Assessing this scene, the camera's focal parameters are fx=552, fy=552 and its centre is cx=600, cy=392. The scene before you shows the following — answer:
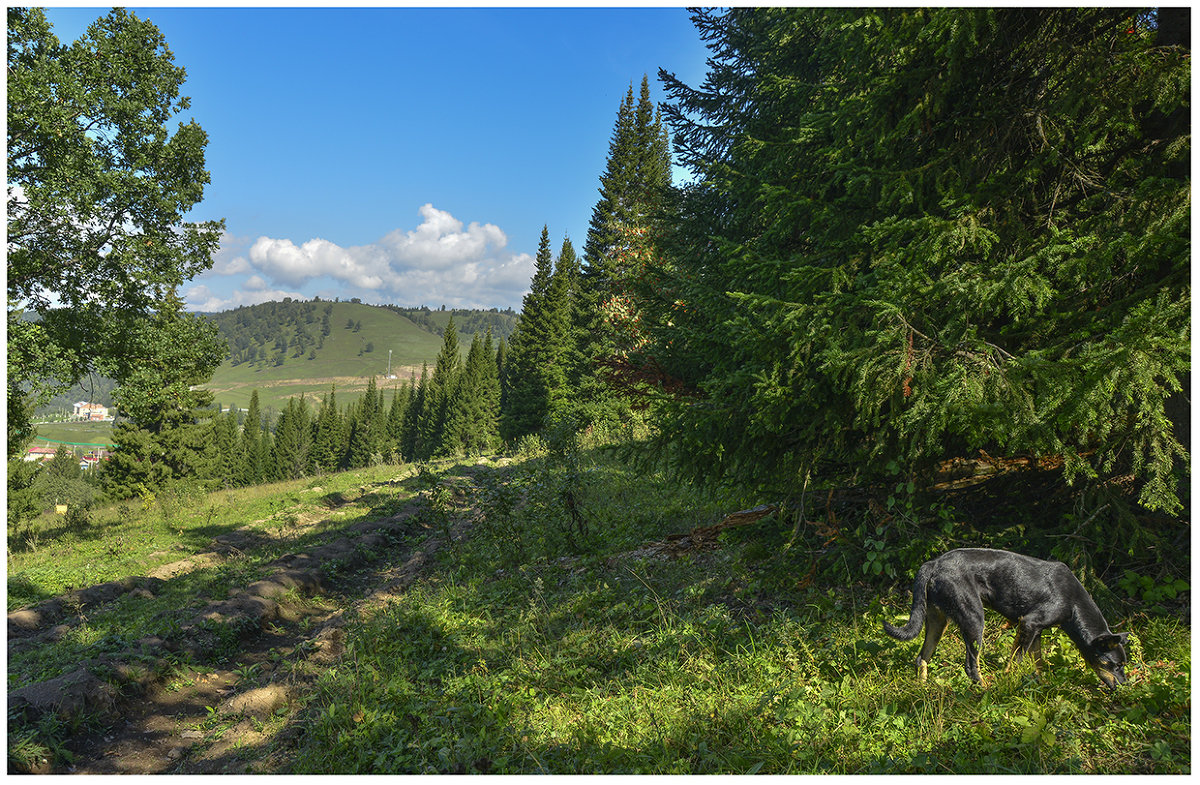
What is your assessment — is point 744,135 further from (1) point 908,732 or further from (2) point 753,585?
(1) point 908,732

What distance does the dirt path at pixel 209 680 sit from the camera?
4.62 meters

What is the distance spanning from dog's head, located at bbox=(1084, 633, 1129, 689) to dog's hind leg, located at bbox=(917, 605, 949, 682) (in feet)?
2.68

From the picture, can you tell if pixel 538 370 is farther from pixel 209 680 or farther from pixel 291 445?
pixel 291 445

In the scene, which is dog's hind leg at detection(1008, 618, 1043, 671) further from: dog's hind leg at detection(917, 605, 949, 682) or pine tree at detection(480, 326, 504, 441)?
pine tree at detection(480, 326, 504, 441)

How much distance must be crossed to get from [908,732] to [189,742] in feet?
18.9

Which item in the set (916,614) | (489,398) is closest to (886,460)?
(916,614)

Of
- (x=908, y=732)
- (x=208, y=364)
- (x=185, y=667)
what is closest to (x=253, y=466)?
(x=208, y=364)

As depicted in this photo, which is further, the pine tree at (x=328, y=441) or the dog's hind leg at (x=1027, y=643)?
the pine tree at (x=328, y=441)

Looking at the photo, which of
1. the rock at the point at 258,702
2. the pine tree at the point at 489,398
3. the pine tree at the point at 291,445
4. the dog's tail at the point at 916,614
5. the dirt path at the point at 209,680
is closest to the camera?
the dog's tail at the point at 916,614

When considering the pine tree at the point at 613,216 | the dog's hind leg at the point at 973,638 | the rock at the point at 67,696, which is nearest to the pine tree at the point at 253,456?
the pine tree at the point at 613,216

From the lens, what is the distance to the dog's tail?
3824mm

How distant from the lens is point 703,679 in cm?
435

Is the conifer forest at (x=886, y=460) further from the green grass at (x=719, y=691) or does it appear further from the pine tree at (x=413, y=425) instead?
the pine tree at (x=413, y=425)

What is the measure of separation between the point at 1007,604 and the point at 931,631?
0.52 metres
